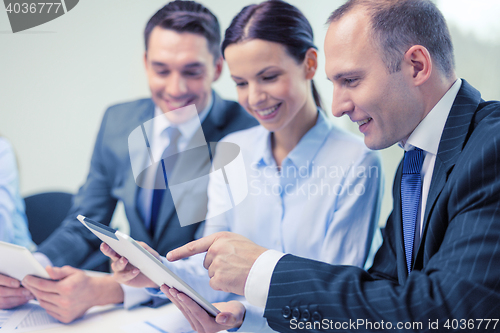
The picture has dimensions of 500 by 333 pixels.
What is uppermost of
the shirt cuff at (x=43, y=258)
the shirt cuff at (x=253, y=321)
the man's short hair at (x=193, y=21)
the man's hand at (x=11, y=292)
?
the man's short hair at (x=193, y=21)

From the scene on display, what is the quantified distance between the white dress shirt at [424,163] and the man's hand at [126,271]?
376mm

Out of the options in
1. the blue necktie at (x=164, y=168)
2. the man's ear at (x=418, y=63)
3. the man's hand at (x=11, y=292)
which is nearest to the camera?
the man's ear at (x=418, y=63)

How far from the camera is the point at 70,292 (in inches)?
47.9

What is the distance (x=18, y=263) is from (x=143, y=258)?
1.62ft

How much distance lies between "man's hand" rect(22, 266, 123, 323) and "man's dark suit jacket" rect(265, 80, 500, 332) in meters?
0.65

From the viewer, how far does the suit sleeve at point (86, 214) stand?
1.79 m

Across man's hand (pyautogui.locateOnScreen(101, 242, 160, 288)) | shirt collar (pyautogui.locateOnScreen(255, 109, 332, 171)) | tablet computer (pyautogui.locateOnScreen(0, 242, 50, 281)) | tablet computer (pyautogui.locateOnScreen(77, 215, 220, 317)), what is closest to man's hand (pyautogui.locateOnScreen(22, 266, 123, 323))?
tablet computer (pyautogui.locateOnScreen(0, 242, 50, 281))

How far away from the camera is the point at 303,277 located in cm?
87

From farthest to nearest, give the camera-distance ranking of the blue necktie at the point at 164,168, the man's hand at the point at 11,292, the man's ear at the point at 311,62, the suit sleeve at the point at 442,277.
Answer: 1. the blue necktie at the point at 164,168
2. the man's ear at the point at 311,62
3. the man's hand at the point at 11,292
4. the suit sleeve at the point at 442,277

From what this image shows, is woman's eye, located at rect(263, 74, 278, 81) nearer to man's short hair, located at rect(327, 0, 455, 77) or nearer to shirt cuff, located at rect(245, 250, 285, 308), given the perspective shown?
man's short hair, located at rect(327, 0, 455, 77)

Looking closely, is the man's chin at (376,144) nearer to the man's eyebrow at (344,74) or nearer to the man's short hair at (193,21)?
the man's eyebrow at (344,74)

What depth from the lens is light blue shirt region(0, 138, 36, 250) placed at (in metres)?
1.87

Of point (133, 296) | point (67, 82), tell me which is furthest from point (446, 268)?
point (67, 82)

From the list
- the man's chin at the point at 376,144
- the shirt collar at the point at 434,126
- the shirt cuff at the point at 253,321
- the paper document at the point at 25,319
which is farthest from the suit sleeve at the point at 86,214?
the shirt collar at the point at 434,126
